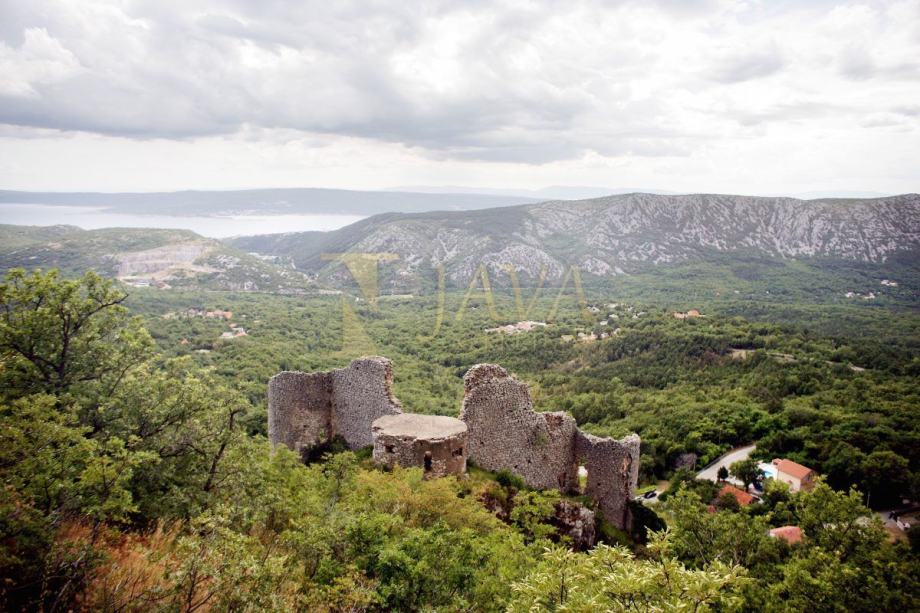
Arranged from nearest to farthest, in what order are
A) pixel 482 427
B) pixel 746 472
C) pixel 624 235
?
pixel 482 427 < pixel 746 472 < pixel 624 235

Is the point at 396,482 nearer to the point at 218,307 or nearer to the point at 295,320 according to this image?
the point at 295,320

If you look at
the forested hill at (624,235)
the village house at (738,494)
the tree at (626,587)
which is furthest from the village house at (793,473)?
the forested hill at (624,235)

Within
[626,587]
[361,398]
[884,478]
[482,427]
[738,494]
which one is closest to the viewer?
[626,587]

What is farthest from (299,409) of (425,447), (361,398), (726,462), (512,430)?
(726,462)

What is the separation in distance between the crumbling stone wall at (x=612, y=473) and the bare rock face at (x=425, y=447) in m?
5.29

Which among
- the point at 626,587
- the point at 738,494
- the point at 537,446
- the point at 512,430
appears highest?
the point at 626,587

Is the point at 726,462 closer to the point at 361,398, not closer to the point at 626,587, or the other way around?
the point at 361,398

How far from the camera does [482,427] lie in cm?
1931

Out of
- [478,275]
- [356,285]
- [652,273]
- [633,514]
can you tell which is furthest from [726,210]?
[633,514]

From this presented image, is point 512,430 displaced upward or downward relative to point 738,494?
upward

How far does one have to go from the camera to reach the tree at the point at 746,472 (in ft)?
142

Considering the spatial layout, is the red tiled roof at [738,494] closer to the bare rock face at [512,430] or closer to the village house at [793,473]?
the village house at [793,473]

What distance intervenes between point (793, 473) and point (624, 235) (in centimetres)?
13665

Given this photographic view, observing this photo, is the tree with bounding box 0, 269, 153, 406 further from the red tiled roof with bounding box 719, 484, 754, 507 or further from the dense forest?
the red tiled roof with bounding box 719, 484, 754, 507
